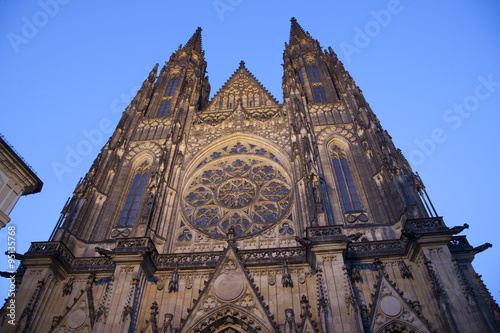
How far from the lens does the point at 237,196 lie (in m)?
16.4

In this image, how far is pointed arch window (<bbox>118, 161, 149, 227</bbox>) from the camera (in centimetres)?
1636

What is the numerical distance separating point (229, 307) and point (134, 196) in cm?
807

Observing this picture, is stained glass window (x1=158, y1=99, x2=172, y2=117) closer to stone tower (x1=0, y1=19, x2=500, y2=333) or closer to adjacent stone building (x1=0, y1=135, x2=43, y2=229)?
stone tower (x1=0, y1=19, x2=500, y2=333)

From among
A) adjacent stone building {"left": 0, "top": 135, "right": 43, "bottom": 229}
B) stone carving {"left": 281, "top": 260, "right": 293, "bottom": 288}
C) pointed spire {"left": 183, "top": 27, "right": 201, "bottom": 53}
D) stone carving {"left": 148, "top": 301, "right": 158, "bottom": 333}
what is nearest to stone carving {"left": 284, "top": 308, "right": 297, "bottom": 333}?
stone carving {"left": 281, "top": 260, "right": 293, "bottom": 288}

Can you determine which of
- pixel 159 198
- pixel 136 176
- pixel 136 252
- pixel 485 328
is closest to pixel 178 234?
pixel 159 198

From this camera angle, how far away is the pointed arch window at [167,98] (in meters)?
22.9

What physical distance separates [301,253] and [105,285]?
7054 mm

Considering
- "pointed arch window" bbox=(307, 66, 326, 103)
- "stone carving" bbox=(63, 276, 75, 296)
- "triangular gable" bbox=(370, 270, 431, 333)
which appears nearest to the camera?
"triangular gable" bbox=(370, 270, 431, 333)

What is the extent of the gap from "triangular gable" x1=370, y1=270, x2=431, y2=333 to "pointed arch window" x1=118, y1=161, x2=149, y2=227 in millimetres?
10404

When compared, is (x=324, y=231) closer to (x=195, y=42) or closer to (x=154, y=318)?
(x=154, y=318)

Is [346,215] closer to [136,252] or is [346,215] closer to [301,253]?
[301,253]

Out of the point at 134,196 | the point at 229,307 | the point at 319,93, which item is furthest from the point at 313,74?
A: the point at 229,307

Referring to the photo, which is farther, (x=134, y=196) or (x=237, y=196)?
(x=134, y=196)

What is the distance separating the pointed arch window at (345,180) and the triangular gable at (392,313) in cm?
432
